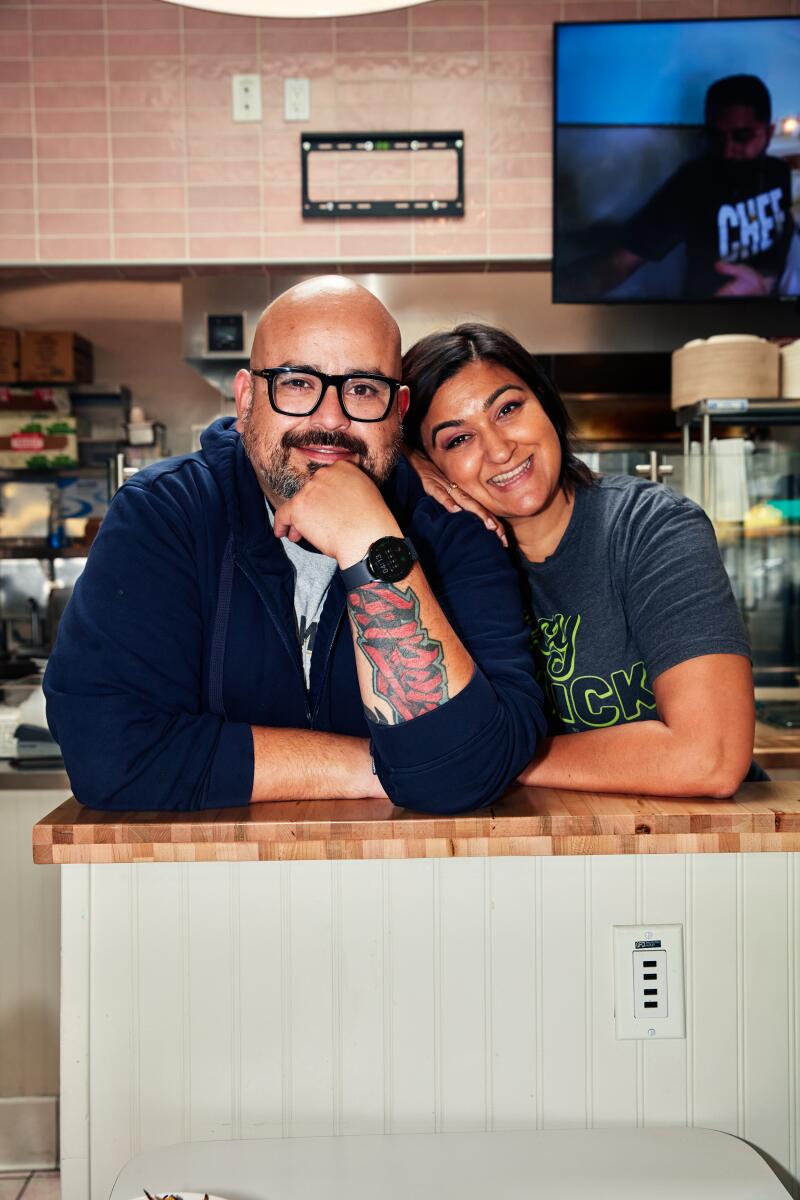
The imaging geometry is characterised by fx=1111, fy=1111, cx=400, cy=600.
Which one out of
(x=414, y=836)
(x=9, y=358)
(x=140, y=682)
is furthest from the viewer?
(x=9, y=358)

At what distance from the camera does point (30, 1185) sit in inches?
96.3

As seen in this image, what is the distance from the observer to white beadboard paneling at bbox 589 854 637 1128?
1.16 m

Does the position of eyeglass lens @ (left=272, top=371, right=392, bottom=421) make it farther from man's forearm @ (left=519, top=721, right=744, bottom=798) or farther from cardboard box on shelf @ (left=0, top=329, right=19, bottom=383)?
cardboard box on shelf @ (left=0, top=329, right=19, bottom=383)

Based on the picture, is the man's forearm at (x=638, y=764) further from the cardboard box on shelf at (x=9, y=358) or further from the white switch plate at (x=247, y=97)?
the cardboard box on shelf at (x=9, y=358)

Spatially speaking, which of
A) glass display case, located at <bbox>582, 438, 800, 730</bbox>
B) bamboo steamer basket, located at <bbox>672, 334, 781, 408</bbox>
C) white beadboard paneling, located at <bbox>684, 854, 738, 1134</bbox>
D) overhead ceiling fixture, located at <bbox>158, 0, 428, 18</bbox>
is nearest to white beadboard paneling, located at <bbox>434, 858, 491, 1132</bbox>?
white beadboard paneling, located at <bbox>684, 854, 738, 1134</bbox>

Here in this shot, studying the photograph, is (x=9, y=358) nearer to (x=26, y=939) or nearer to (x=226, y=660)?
(x=26, y=939)

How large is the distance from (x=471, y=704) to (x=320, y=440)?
0.39m

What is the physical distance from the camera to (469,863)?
1178mm

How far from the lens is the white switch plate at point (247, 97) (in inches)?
134

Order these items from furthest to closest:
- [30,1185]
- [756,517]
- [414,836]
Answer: [756,517], [30,1185], [414,836]

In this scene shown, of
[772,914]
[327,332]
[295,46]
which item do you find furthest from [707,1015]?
[295,46]

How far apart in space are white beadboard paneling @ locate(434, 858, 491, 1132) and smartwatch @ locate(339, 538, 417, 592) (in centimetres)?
32

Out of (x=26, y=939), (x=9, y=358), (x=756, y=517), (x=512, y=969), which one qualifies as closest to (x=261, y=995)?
(x=512, y=969)

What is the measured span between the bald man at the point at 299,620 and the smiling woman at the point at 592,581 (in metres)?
0.11
